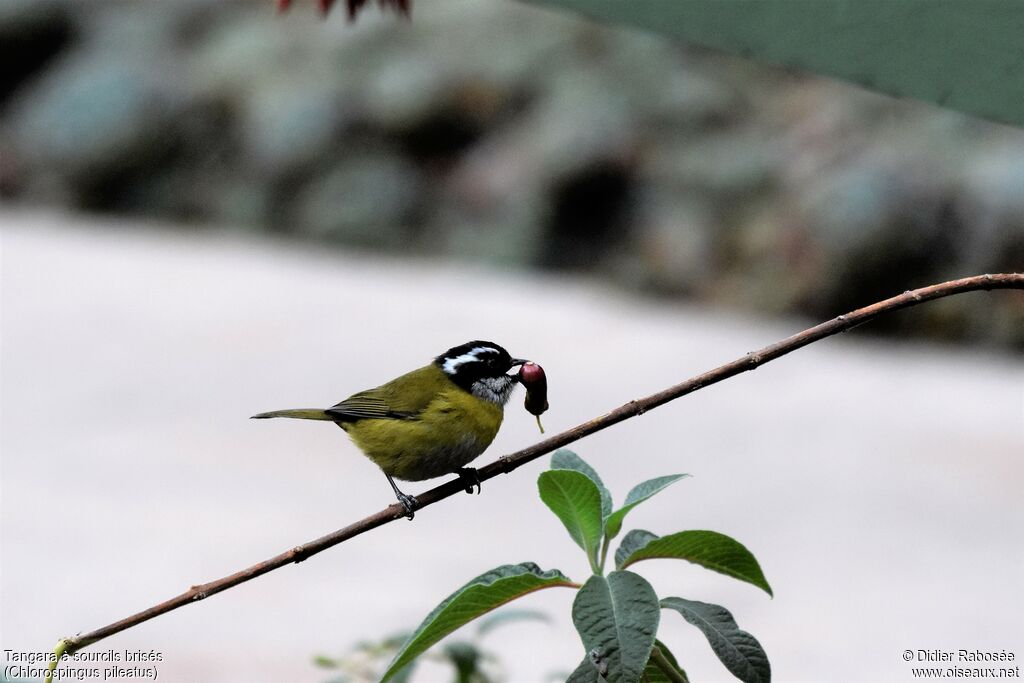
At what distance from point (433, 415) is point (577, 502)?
1.36 meters

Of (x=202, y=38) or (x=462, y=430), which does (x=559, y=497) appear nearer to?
(x=462, y=430)

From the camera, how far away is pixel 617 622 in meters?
1.36

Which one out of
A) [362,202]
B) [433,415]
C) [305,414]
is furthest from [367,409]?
[362,202]

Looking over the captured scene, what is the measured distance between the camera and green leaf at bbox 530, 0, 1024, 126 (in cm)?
162

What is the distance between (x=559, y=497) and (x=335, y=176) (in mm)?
11813

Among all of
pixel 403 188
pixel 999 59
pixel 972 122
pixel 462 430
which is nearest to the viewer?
pixel 999 59

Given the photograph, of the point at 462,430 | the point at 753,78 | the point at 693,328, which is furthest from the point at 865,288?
the point at 462,430

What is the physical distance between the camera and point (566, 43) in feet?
44.7

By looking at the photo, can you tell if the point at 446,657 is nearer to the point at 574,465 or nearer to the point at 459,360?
the point at 574,465

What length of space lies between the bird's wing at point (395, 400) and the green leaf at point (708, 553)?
1402 mm

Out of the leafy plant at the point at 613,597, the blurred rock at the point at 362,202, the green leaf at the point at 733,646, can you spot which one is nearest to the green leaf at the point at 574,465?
the leafy plant at the point at 613,597

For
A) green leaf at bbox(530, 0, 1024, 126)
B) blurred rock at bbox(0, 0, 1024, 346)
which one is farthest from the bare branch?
blurred rock at bbox(0, 0, 1024, 346)

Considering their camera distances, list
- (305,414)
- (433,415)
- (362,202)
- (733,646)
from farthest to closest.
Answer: (362,202) < (433,415) < (305,414) < (733,646)

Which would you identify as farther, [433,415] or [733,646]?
[433,415]
